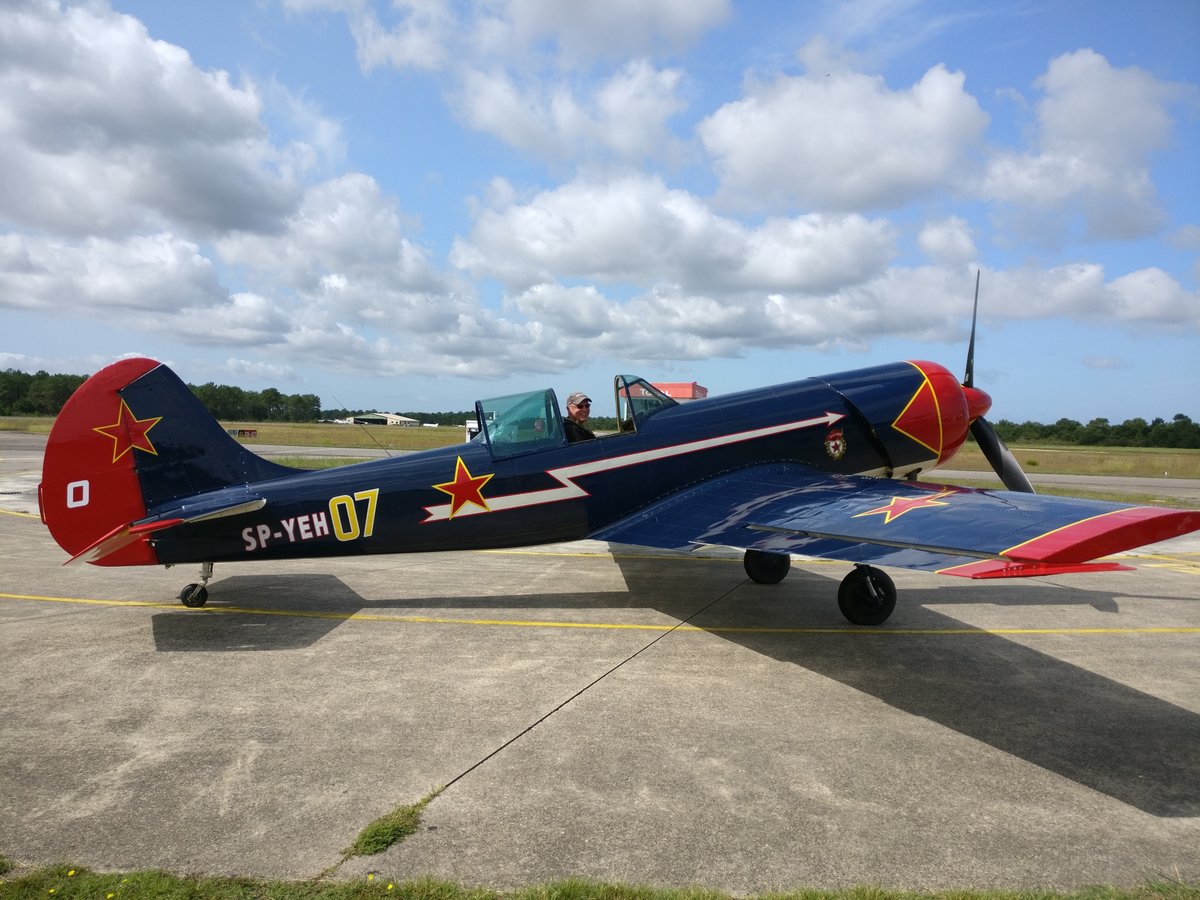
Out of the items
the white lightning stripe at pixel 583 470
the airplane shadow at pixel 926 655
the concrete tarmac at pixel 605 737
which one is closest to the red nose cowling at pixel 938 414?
the white lightning stripe at pixel 583 470

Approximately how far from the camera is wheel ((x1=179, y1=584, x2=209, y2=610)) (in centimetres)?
758

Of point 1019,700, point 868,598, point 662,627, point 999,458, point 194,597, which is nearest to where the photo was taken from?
point 1019,700

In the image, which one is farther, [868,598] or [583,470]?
Result: [583,470]

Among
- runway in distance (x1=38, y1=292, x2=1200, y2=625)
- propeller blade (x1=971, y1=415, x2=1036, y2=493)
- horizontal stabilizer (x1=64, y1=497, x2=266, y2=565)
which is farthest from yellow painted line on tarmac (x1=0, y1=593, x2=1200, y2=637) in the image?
propeller blade (x1=971, y1=415, x2=1036, y2=493)

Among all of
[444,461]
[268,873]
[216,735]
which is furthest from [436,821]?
[444,461]

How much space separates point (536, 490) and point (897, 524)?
374cm

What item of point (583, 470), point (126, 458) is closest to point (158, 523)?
point (126, 458)

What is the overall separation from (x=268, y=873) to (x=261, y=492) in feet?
15.4

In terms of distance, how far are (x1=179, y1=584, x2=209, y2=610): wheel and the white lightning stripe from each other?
2718 mm

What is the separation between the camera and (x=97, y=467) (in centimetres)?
669

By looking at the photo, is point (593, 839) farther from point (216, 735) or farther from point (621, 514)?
point (621, 514)

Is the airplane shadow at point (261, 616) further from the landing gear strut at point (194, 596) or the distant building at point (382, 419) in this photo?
the distant building at point (382, 419)

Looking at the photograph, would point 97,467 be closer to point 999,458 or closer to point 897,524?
point 897,524

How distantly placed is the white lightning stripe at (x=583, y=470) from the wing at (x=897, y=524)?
470 mm
